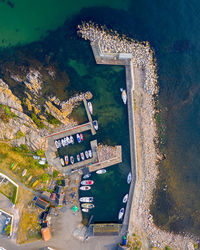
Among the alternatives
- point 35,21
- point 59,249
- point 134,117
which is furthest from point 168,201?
point 35,21

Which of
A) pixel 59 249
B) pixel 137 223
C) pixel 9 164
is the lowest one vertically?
pixel 59 249

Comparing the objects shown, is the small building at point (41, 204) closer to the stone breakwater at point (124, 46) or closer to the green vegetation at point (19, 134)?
the green vegetation at point (19, 134)

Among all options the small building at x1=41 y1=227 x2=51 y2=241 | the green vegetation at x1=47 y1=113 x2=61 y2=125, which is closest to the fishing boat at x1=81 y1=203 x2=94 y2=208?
the small building at x1=41 y1=227 x2=51 y2=241

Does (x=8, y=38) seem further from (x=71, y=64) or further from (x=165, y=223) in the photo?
(x=165, y=223)

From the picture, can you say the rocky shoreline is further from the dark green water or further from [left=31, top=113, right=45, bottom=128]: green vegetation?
[left=31, top=113, right=45, bottom=128]: green vegetation

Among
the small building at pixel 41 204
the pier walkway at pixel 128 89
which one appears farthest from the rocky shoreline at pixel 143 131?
the small building at pixel 41 204

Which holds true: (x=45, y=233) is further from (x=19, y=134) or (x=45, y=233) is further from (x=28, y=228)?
(x=19, y=134)

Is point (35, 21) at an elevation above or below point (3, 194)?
above

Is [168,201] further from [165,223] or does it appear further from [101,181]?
[101,181]
